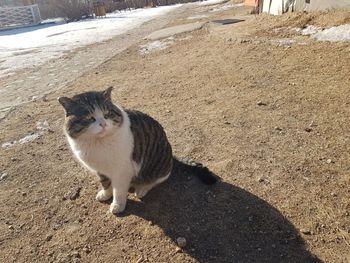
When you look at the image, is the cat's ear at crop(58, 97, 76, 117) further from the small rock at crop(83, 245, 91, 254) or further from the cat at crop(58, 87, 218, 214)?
the small rock at crop(83, 245, 91, 254)

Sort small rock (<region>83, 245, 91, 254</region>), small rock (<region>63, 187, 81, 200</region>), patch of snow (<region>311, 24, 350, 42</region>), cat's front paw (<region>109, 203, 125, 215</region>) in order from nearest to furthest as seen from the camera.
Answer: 1. small rock (<region>83, 245, 91, 254</region>)
2. cat's front paw (<region>109, 203, 125, 215</region>)
3. small rock (<region>63, 187, 81, 200</region>)
4. patch of snow (<region>311, 24, 350, 42</region>)

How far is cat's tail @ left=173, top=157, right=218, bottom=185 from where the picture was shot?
323 centimetres

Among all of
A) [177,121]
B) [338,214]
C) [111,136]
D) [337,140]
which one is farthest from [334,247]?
[177,121]

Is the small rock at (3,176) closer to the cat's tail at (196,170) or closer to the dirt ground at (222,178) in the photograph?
the dirt ground at (222,178)

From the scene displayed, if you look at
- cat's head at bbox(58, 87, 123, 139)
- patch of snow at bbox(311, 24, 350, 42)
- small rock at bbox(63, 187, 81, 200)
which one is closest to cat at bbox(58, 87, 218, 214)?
cat's head at bbox(58, 87, 123, 139)

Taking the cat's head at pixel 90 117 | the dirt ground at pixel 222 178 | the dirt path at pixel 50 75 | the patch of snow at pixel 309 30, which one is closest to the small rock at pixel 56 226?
the dirt ground at pixel 222 178

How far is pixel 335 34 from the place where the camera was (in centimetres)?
636

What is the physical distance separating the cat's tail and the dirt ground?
7cm

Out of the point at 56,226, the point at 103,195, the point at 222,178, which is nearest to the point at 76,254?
the point at 56,226

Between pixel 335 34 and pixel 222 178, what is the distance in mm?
4458

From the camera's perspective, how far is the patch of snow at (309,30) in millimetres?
6843

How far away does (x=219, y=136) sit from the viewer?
4137 mm

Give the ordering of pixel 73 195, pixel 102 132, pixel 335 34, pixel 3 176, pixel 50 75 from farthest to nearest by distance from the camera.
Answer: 1. pixel 50 75
2. pixel 335 34
3. pixel 3 176
4. pixel 73 195
5. pixel 102 132

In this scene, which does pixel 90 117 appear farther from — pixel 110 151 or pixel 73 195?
pixel 73 195
